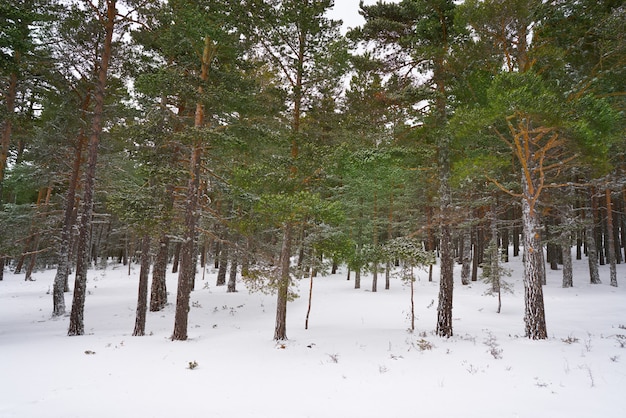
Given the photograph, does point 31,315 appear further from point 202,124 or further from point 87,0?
point 87,0

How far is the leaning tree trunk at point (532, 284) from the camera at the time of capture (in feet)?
32.9

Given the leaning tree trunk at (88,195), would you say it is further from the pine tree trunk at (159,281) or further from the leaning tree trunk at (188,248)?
the pine tree trunk at (159,281)

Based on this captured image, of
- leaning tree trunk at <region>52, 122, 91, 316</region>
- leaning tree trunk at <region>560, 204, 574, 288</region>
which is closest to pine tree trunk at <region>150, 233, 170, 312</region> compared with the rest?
leaning tree trunk at <region>52, 122, 91, 316</region>

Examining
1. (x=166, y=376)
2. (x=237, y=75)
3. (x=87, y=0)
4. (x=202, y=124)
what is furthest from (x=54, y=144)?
(x=166, y=376)

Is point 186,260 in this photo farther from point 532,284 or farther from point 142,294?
point 532,284

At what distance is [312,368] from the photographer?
7.88m

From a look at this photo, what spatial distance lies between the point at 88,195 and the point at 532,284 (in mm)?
16082

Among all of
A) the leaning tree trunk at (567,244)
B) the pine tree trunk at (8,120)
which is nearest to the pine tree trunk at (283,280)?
the pine tree trunk at (8,120)

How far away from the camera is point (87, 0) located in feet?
38.0

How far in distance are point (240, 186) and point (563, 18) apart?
11.4m

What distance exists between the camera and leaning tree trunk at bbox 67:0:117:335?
1156cm

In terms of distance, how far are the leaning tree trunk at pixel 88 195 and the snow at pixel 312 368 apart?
0.94m

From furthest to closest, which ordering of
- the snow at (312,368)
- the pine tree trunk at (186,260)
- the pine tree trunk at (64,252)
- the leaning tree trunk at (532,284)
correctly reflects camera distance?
the pine tree trunk at (64,252), the pine tree trunk at (186,260), the leaning tree trunk at (532,284), the snow at (312,368)

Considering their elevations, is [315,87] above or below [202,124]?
above
